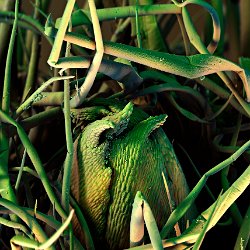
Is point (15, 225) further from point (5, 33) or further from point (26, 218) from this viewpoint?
point (5, 33)

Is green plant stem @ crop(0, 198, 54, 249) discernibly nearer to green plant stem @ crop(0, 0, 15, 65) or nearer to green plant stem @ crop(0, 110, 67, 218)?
green plant stem @ crop(0, 110, 67, 218)

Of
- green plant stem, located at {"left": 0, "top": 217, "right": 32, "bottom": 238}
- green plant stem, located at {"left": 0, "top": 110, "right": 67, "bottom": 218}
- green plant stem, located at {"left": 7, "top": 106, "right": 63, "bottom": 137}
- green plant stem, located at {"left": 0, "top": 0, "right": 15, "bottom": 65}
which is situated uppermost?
green plant stem, located at {"left": 0, "top": 0, "right": 15, "bottom": 65}

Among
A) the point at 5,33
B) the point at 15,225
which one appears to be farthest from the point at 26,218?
the point at 5,33

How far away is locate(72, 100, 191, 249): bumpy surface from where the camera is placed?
0.61 ft

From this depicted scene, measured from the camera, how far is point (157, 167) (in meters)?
0.19

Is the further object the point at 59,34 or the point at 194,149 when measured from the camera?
the point at 194,149

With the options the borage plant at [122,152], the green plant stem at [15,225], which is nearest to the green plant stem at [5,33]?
the borage plant at [122,152]

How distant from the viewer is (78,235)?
0.19 metres

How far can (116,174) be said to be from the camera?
0.19 meters

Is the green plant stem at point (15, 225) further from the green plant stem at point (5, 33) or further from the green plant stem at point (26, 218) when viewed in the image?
the green plant stem at point (5, 33)

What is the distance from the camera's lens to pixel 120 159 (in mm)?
188

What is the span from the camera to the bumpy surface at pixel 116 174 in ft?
0.61

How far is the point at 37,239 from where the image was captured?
17 cm

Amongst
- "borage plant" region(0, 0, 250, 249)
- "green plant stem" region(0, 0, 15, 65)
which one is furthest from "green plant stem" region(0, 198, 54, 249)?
"green plant stem" region(0, 0, 15, 65)
